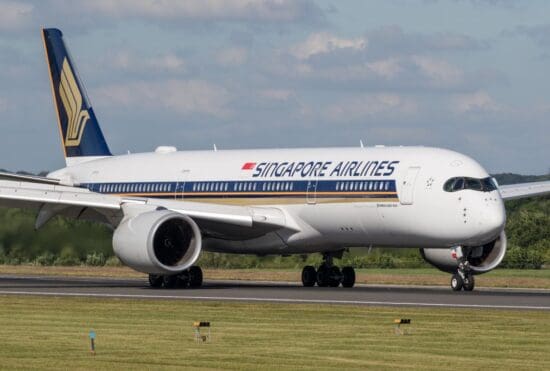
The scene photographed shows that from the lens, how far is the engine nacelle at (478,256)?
129 feet

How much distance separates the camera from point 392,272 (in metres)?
57.1

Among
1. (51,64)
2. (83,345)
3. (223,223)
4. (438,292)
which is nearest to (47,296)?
(223,223)

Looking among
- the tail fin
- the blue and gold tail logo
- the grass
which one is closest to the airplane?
the tail fin

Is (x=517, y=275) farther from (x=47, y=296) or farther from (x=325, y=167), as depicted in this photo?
(x=47, y=296)

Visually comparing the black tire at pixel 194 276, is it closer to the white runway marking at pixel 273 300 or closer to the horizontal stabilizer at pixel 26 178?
the white runway marking at pixel 273 300

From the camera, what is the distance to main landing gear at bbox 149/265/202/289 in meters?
41.0

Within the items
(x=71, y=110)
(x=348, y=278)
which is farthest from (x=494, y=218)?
(x=71, y=110)

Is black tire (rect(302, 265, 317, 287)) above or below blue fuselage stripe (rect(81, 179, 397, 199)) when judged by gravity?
below

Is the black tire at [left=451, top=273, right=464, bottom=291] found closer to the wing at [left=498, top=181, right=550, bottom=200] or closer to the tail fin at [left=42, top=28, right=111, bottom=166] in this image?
the wing at [left=498, top=181, right=550, bottom=200]

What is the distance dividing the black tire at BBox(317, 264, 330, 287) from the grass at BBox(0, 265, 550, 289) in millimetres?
4968

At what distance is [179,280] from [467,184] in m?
9.46

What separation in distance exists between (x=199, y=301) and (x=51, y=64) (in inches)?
827

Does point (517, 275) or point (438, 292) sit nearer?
point (438, 292)

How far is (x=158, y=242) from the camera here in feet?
132
